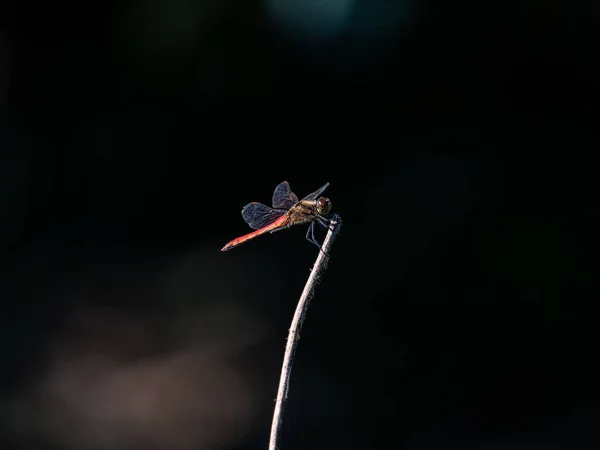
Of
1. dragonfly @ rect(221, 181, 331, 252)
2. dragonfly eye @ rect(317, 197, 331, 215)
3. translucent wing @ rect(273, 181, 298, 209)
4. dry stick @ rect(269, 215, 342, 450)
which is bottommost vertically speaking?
dry stick @ rect(269, 215, 342, 450)

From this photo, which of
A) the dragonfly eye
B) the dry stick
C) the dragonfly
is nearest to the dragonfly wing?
the dragonfly

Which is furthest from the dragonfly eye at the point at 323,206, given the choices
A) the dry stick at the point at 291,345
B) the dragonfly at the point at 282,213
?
the dry stick at the point at 291,345

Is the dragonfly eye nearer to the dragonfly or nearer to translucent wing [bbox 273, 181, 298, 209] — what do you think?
the dragonfly

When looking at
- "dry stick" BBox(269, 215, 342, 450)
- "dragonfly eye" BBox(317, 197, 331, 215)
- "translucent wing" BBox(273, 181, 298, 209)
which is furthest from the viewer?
"translucent wing" BBox(273, 181, 298, 209)

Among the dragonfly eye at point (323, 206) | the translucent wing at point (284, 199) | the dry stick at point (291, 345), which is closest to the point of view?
the dry stick at point (291, 345)

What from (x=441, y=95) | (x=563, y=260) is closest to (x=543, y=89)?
(x=441, y=95)

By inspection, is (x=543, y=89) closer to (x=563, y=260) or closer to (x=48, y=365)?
(x=563, y=260)

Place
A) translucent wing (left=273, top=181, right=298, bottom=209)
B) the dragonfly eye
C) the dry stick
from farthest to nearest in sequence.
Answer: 1. translucent wing (left=273, top=181, right=298, bottom=209)
2. the dragonfly eye
3. the dry stick

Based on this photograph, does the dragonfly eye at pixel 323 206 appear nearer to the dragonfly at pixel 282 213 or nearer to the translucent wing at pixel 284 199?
the dragonfly at pixel 282 213

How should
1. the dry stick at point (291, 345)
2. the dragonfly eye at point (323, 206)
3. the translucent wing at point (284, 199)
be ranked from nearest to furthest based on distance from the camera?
the dry stick at point (291, 345)
the dragonfly eye at point (323, 206)
the translucent wing at point (284, 199)
